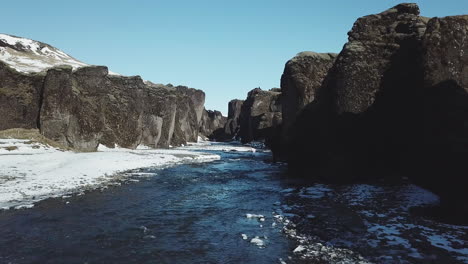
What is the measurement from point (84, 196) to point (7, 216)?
4.03m

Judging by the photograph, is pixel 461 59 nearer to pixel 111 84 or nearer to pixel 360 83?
pixel 360 83

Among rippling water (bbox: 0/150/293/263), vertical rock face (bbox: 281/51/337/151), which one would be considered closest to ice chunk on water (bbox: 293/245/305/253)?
rippling water (bbox: 0/150/293/263)

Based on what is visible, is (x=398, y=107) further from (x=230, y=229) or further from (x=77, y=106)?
(x=77, y=106)

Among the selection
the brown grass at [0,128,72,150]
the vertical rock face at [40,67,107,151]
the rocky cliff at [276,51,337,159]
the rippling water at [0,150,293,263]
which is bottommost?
the rippling water at [0,150,293,263]

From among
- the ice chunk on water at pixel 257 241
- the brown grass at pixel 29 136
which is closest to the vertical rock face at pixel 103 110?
the brown grass at pixel 29 136

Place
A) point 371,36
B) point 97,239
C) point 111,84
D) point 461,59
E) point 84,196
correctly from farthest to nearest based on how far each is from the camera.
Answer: point 111,84
point 371,36
point 84,196
point 461,59
point 97,239

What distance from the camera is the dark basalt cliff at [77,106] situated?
3447cm

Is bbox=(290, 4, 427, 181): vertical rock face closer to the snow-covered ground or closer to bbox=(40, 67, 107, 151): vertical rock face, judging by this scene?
the snow-covered ground

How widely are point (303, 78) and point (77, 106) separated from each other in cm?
2510

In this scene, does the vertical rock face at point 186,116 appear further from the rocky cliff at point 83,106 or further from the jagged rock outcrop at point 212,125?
the jagged rock outcrop at point 212,125

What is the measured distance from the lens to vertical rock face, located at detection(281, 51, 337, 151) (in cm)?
3334

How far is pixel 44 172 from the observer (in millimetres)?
19922

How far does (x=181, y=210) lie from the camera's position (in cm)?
1402

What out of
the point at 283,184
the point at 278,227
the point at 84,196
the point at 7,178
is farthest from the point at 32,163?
the point at 278,227
